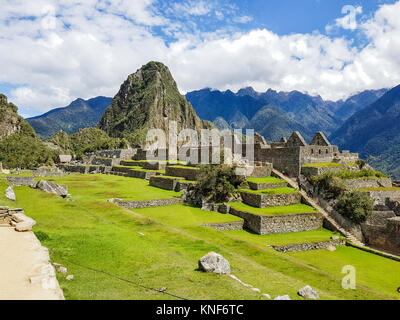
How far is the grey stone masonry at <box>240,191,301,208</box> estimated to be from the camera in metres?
19.6

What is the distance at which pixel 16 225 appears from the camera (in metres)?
→ 9.27

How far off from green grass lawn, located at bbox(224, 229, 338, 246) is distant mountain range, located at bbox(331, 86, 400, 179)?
50.1m

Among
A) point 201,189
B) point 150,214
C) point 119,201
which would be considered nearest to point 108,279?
point 150,214

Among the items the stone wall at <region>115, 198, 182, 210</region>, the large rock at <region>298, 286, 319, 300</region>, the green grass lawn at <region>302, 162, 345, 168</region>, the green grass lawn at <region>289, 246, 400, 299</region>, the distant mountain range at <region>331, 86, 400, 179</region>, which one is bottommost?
the green grass lawn at <region>289, 246, 400, 299</region>

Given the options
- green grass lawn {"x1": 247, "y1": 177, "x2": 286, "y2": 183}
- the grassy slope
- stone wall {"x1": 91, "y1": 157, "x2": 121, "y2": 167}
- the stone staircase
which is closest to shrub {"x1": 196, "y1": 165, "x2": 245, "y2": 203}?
green grass lawn {"x1": 247, "y1": 177, "x2": 286, "y2": 183}

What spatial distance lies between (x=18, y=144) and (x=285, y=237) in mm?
95020

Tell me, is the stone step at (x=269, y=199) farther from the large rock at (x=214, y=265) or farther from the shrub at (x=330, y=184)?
the large rock at (x=214, y=265)

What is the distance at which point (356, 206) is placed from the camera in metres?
17.9

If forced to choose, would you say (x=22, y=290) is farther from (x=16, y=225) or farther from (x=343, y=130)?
(x=343, y=130)

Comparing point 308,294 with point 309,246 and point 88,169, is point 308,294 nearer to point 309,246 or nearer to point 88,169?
point 309,246

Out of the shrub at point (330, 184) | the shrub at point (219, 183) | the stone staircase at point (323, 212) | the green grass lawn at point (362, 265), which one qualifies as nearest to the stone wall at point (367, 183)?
the shrub at point (330, 184)

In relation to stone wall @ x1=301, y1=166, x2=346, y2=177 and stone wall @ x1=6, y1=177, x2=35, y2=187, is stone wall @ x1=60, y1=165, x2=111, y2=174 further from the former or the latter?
stone wall @ x1=301, y1=166, x2=346, y2=177
